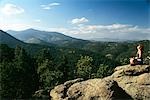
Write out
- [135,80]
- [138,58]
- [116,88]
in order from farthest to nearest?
[138,58]
[135,80]
[116,88]

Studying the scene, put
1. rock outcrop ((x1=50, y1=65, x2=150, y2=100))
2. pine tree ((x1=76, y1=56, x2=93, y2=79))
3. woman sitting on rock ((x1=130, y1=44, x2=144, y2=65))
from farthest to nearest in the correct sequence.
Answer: pine tree ((x1=76, y1=56, x2=93, y2=79)) → woman sitting on rock ((x1=130, y1=44, x2=144, y2=65)) → rock outcrop ((x1=50, y1=65, x2=150, y2=100))

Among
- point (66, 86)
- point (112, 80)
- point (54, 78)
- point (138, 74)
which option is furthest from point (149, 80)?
point (54, 78)

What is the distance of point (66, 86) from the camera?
1044 inches

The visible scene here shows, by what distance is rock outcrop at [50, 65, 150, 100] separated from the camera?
2444cm

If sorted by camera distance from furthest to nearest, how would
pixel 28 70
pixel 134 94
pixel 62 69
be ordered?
1. pixel 62 69
2. pixel 28 70
3. pixel 134 94

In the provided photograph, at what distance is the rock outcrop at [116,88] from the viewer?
2444cm

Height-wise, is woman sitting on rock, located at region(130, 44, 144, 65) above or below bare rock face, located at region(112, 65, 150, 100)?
above

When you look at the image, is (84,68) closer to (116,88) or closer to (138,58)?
(138,58)

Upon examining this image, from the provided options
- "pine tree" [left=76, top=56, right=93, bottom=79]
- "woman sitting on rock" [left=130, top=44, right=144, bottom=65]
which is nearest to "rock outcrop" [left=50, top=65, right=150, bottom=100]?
"woman sitting on rock" [left=130, top=44, right=144, bottom=65]

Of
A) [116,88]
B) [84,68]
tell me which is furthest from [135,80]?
[84,68]

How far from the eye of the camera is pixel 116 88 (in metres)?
24.9

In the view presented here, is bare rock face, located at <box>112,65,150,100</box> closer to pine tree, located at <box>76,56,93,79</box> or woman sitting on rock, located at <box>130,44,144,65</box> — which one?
woman sitting on rock, located at <box>130,44,144,65</box>

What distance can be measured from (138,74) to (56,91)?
287 inches

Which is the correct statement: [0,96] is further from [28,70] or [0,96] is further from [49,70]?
[49,70]
